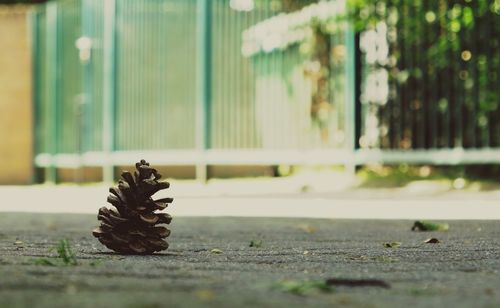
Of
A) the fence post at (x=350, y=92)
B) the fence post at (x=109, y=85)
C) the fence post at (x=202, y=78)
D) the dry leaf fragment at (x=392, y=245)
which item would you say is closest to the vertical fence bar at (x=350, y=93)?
the fence post at (x=350, y=92)

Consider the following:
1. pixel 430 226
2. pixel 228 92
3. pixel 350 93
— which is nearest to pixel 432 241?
pixel 430 226

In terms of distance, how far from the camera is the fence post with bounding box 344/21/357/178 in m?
9.27

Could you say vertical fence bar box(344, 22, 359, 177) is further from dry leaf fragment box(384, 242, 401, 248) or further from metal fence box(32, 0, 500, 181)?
dry leaf fragment box(384, 242, 401, 248)

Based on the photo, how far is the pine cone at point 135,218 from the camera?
3.60m

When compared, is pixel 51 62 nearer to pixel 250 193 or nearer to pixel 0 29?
pixel 0 29

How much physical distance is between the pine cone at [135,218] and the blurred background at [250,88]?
4743 mm

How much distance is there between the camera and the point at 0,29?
44.2 feet

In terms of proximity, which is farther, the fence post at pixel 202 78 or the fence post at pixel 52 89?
the fence post at pixel 52 89

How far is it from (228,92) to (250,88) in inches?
11.8

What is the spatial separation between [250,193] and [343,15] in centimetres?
183

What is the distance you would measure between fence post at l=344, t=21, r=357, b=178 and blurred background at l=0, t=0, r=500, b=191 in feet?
0.05

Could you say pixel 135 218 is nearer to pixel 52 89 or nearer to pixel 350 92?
pixel 350 92

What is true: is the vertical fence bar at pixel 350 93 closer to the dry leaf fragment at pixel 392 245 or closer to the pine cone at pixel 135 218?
the dry leaf fragment at pixel 392 245

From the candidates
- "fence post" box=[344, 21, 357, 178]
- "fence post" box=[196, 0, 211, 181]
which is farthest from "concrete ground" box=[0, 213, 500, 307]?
"fence post" box=[196, 0, 211, 181]
